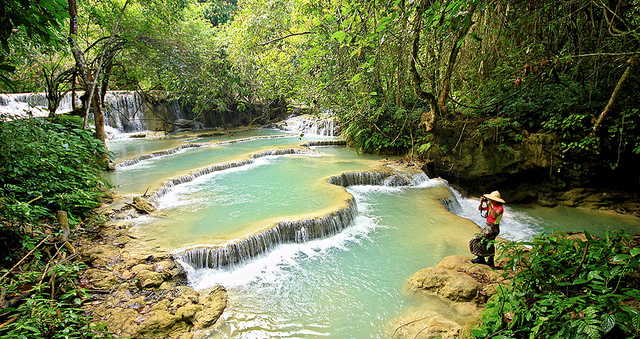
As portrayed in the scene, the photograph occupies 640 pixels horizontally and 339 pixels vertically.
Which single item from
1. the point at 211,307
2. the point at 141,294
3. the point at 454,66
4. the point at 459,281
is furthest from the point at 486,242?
the point at 454,66

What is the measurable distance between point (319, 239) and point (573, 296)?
397 centimetres

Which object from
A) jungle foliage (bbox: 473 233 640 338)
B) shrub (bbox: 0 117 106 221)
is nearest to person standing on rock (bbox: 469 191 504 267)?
jungle foliage (bbox: 473 233 640 338)

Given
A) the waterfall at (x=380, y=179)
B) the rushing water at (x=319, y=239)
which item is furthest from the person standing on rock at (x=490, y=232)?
the waterfall at (x=380, y=179)

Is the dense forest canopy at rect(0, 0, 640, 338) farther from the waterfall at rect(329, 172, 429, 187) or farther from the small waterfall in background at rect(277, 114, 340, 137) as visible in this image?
the small waterfall in background at rect(277, 114, 340, 137)

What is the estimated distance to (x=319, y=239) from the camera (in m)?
5.58

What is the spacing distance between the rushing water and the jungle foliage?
1.27 metres

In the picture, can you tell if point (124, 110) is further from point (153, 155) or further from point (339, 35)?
point (339, 35)

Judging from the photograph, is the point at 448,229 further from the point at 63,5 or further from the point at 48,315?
the point at 63,5

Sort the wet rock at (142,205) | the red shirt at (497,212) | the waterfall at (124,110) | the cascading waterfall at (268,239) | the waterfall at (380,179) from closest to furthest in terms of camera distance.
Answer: the red shirt at (497,212) → the cascading waterfall at (268,239) → the wet rock at (142,205) → the waterfall at (380,179) → the waterfall at (124,110)

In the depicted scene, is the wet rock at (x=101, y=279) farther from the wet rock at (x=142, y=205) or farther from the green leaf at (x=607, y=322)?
the green leaf at (x=607, y=322)

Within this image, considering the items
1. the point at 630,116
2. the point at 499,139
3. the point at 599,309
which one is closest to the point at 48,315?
the point at 599,309

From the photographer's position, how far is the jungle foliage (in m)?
1.79

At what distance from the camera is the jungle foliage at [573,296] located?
179cm

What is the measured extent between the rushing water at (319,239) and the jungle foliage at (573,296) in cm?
127
